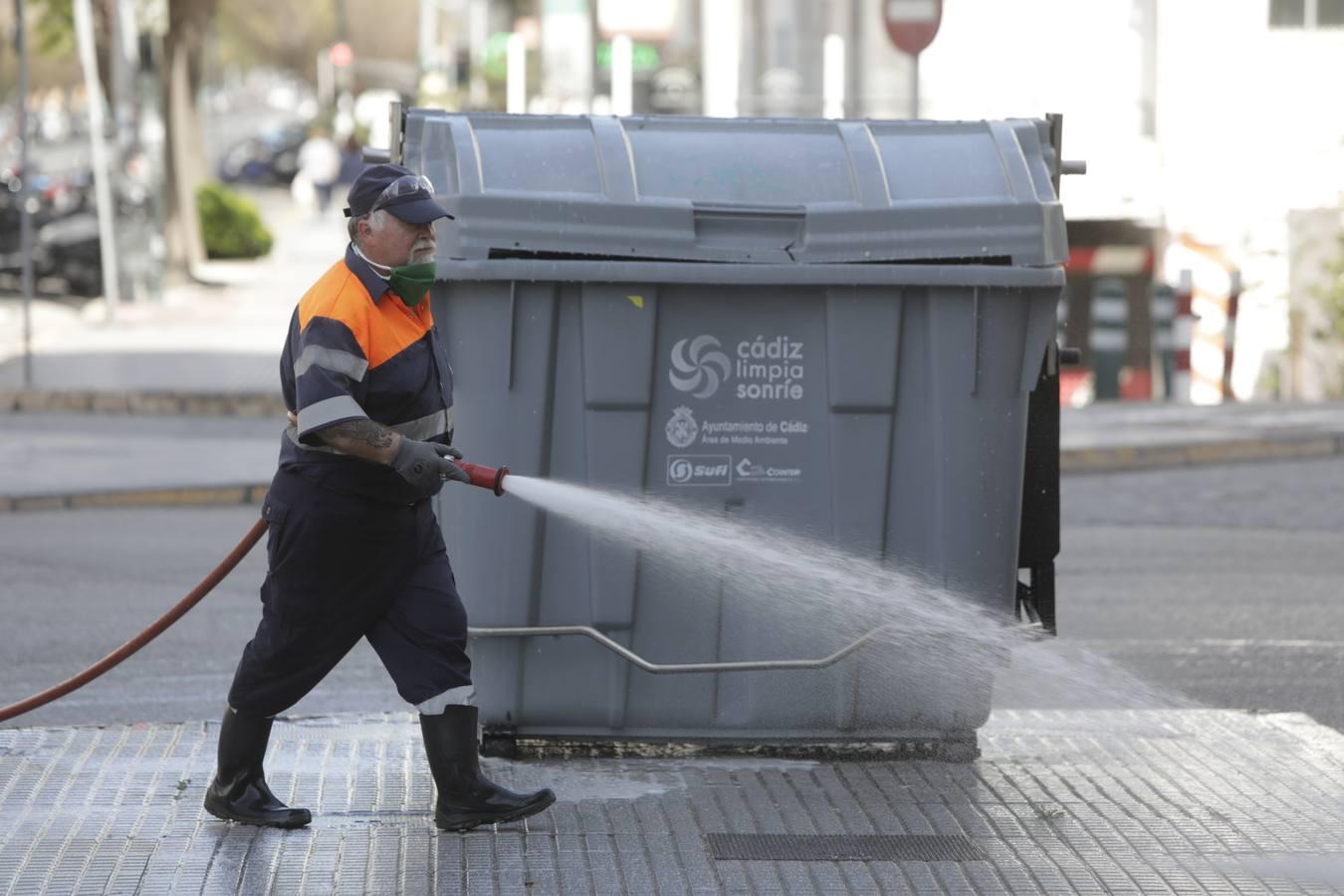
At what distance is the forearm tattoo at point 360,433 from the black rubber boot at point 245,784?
0.81 meters

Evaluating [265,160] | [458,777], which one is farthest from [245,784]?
[265,160]

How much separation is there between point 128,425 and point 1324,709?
9523mm

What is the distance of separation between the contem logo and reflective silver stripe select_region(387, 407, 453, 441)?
0.75 metres

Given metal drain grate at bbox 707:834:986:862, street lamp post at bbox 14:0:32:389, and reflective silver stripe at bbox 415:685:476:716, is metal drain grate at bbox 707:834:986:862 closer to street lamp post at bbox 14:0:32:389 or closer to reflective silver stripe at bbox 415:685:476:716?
reflective silver stripe at bbox 415:685:476:716

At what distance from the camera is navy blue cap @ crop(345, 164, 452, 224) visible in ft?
16.2

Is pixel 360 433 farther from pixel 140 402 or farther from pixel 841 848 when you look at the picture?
pixel 140 402

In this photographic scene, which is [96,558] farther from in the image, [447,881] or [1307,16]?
[1307,16]

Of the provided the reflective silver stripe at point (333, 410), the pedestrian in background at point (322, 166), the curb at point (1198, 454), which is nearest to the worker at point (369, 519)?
the reflective silver stripe at point (333, 410)

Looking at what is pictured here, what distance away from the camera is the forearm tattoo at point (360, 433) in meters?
4.80

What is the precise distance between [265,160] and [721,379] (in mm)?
51690

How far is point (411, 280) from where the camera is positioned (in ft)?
16.2

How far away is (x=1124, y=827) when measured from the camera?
5316 millimetres

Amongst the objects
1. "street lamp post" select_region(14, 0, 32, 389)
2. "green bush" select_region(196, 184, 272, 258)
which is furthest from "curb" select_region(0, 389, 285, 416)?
"green bush" select_region(196, 184, 272, 258)

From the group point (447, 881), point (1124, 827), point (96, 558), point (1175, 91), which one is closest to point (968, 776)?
point (1124, 827)
